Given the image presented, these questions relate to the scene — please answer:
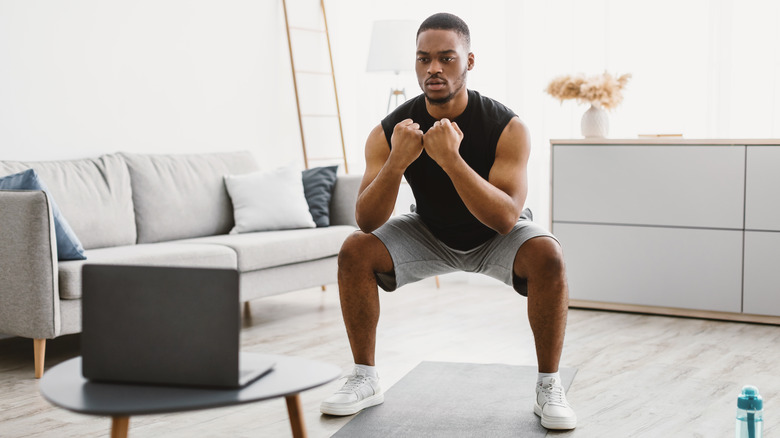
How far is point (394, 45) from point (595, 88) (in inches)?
46.3

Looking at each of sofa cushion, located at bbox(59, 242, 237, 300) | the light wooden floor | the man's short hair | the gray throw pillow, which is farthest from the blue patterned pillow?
A: the man's short hair

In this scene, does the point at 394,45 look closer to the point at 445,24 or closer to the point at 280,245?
the point at 280,245

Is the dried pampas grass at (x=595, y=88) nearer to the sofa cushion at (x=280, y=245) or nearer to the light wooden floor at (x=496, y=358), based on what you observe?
the light wooden floor at (x=496, y=358)

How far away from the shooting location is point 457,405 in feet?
8.09

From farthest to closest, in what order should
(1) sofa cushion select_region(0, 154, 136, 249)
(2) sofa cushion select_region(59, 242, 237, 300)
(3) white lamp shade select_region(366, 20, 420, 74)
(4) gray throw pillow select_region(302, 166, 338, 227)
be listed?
(3) white lamp shade select_region(366, 20, 420, 74), (4) gray throw pillow select_region(302, 166, 338, 227), (1) sofa cushion select_region(0, 154, 136, 249), (2) sofa cushion select_region(59, 242, 237, 300)

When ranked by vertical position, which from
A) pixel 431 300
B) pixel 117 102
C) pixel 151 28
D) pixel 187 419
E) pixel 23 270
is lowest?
pixel 431 300

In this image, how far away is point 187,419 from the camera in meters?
2.40

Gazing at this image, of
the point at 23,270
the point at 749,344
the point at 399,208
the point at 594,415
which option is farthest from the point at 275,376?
the point at 399,208

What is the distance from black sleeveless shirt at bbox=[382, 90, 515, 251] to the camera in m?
2.53

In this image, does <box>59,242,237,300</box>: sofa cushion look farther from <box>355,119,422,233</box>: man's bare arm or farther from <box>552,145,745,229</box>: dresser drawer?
<box>552,145,745,229</box>: dresser drawer

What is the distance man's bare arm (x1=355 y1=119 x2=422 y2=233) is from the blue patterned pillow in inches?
45.9

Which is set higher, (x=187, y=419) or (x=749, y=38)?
(x=749, y=38)

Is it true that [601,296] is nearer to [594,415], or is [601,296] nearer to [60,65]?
[594,415]

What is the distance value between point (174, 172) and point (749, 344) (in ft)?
8.57
